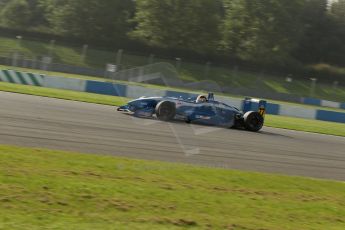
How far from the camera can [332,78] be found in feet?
187

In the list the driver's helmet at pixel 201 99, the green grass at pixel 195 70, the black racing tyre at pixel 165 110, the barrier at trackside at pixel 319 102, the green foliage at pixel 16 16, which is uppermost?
the green foliage at pixel 16 16

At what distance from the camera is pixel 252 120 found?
16.3 meters

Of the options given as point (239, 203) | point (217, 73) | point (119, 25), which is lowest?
point (239, 203)

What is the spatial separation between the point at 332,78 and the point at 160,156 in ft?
166

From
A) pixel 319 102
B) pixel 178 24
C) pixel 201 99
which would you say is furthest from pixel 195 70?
pixel 201 99

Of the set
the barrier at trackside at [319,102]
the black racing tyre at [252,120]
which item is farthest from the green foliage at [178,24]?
the black racing tyre at [252,120]

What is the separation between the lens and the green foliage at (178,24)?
54.3 m

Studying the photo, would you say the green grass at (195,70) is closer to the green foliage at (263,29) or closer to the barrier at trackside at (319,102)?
the barrier at trackside at (319,102)

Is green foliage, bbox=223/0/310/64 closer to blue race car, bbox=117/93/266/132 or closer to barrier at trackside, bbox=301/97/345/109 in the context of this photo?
barrier at trackside, bbox=301/97/345/109

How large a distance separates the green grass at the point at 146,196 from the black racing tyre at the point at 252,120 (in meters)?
7.23

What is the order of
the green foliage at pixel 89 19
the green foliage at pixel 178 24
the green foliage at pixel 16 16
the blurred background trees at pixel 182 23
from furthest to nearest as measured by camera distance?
the green foliage at pixel 16 16
the green foliage at pixel 178 24
the blurred background trees at pixel 182 23
the green foliage at pixel 89 19

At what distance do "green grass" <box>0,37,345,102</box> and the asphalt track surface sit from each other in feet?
95.5

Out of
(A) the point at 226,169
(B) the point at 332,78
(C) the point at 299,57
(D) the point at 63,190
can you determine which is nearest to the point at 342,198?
(A) the point at 226,169

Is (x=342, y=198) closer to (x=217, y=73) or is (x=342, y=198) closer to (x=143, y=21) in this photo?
(x=217, y=73)
